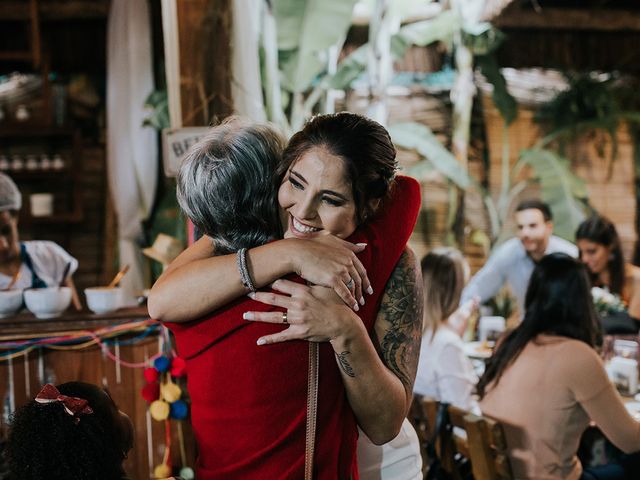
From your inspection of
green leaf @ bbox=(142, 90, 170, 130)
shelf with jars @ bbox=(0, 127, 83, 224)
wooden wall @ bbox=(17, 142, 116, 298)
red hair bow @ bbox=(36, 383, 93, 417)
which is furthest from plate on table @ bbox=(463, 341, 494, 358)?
shelf with jars @ bbox=(0, 127, 83, 224)

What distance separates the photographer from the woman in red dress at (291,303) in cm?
139

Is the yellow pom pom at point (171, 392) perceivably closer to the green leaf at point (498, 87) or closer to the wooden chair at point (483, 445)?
the wooden chair at point (483, 445)

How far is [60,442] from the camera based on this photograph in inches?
57.4

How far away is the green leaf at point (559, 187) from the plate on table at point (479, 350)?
73.9 inches

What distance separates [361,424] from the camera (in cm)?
154

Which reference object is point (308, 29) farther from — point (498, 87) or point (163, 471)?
point (163, 471)

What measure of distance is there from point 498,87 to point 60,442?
4890 mm

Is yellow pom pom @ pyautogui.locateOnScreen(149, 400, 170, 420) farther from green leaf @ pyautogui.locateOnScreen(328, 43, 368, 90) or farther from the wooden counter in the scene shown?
green leaf @ pyautogui.locateOnScreen(328, 43, 368, 90)

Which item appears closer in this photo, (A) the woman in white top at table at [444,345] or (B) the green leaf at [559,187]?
(A) the woman in white top at table at [444,345]

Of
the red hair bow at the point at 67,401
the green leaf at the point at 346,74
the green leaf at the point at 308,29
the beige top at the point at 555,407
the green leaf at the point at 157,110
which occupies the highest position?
the green leaf at the point at 308,29

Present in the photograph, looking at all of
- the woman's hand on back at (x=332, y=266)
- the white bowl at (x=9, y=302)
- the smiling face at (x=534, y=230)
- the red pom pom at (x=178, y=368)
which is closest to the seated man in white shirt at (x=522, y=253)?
the smiling face at (x=534, y=230)

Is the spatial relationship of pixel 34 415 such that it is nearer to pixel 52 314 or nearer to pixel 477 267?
pixel 52 314

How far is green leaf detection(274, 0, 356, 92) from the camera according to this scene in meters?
4.74

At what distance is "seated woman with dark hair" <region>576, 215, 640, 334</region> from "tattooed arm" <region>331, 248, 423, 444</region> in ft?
9.65
